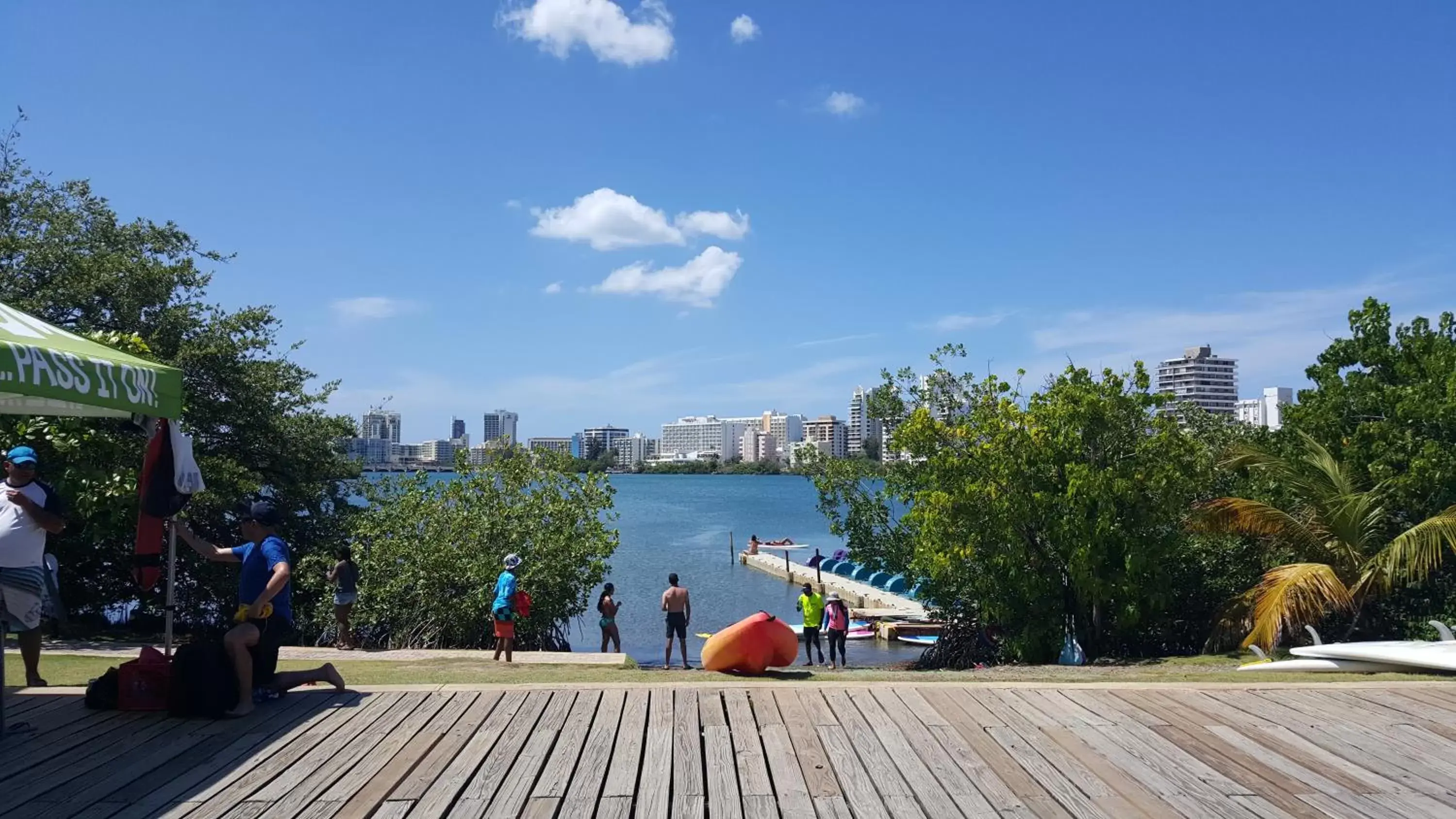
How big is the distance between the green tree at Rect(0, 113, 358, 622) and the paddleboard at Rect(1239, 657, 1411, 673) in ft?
45.4

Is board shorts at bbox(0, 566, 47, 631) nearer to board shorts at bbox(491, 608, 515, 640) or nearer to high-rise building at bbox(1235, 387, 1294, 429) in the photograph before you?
board shorts at bbox(491, 608, 515, 640)

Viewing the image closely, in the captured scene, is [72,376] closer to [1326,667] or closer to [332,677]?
[332,677]

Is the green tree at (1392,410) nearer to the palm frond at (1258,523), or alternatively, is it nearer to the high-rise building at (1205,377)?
the palm frond at (1258,523)

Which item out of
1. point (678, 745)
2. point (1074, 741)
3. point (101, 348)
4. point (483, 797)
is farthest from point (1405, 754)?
point (101, 348)

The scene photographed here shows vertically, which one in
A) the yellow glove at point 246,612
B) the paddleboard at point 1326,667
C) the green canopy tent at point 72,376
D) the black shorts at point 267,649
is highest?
the green canopy tent at point 72,376

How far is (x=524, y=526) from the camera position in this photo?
63.2ft

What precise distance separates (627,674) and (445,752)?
3842 mm

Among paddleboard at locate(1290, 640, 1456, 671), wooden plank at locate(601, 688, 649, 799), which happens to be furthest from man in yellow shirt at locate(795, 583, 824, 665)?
wooden plank at locate(601, 688, 649, 799)

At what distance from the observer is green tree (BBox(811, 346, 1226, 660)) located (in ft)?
54.3

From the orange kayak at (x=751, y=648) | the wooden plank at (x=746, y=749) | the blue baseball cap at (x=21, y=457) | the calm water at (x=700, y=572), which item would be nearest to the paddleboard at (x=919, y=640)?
the calm water at (x=700, y=572)

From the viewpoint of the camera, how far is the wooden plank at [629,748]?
5102mm

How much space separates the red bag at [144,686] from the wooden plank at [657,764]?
10.3 feet

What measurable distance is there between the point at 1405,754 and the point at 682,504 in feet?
377

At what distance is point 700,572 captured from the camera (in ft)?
166
